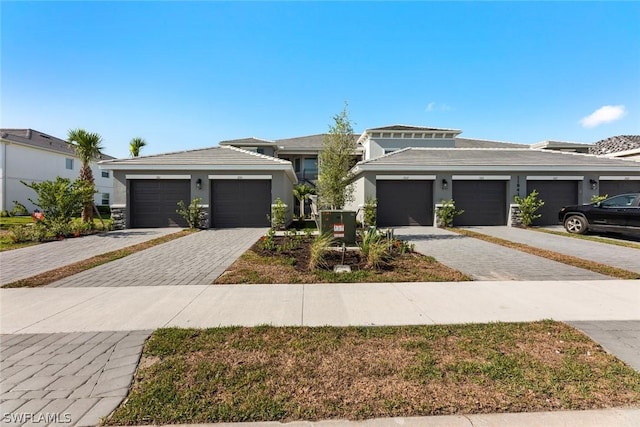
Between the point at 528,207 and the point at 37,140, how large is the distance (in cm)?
4125

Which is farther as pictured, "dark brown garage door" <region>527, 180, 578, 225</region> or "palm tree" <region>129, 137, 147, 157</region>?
"palm tree" <region>129, 137, 147, 157</region>

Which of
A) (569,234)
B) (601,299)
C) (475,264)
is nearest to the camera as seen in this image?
(601,299)

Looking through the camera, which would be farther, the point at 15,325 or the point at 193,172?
the point at 193,172

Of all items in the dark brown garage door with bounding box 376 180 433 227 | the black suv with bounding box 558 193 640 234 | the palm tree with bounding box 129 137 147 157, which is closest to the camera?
the black suv with bounding box 558 193 640 234

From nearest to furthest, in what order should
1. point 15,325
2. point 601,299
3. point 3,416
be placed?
point 3,416 < point 15,325 < point 601,299

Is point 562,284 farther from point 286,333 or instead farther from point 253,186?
point 253,186

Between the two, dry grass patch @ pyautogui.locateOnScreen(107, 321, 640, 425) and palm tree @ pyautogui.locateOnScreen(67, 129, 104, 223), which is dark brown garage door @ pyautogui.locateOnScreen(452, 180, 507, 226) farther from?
palm tree @ pyautogui.locateOnScreen(67, 129, 104, 223)

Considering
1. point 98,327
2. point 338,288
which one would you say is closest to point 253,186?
point 338,288

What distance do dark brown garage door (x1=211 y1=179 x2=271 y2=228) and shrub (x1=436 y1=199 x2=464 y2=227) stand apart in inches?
370

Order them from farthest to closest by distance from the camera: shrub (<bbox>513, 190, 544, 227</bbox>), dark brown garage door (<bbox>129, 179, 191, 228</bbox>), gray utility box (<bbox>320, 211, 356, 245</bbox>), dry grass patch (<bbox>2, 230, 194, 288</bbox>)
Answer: dark brown garage door (<bbox>129, 179, 191, 228</bbox>), shrub (<bbox>513, 190, 544, 227</bbox>), gray utility box (<bbox>320, 211, 356, 245</bbox>), dry grass patch (<bbox>2, 230, 194, 288</bbox>)

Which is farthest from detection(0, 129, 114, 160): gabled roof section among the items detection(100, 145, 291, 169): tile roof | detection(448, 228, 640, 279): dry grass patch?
detection(448, 228, 640, 279): dry grass patch

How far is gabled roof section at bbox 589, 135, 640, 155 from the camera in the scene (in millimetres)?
28094

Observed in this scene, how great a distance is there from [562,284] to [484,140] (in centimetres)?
3281

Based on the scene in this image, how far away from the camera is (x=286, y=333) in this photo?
3.67 m
